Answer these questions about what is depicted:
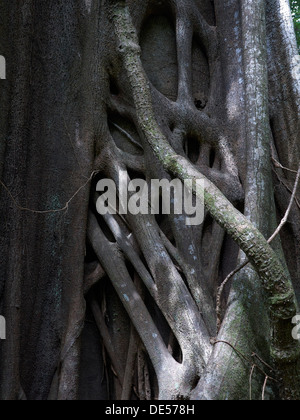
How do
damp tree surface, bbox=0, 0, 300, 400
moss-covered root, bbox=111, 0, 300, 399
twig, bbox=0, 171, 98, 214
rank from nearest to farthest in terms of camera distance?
moss-covered root, bbox=111, 0, 300, 399
damp tree surface, bbox=0, 0, 300, 400
twig, bbox=0, 171, 98, 214

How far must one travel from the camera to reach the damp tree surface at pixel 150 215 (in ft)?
7.65

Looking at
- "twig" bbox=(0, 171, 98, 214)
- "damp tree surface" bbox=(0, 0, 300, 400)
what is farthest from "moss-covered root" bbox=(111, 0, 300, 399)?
"twig" bbox=(0, 171, 98, 214)

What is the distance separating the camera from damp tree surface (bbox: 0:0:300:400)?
233cm

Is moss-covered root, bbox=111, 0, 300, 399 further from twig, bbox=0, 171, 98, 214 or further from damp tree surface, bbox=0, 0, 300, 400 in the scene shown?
twig, bbox=0, 171, 98, 214

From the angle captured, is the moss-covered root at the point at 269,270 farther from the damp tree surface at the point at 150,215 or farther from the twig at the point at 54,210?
the twig at the point at 54,210

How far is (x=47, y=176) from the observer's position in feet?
9.71

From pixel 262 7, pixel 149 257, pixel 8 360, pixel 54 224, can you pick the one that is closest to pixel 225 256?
pixel 149 257

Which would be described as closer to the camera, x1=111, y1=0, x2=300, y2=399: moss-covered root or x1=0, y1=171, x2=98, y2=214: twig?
x1=111, y1=0, x2=300, y2=399: moss-covered root

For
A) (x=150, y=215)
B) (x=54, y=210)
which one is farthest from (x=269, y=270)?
(x=54, y=210)

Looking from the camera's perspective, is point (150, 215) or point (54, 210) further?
point (150, 215)

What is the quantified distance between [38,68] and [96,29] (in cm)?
45

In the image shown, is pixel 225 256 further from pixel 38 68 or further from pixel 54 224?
pixel 38 68

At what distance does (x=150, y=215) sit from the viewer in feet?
9.14

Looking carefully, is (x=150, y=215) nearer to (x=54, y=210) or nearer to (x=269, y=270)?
(x=54, y=210)
